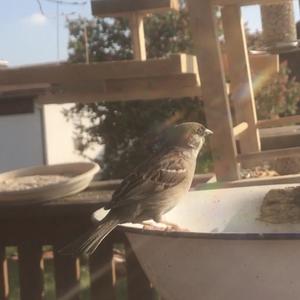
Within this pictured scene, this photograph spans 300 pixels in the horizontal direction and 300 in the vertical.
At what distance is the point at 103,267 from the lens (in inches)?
86.0

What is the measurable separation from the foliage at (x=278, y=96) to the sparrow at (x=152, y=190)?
291cm

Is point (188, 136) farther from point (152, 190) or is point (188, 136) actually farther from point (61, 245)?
point (61, 245)

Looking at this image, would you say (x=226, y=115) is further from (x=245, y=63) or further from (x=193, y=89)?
(x=245, y=63)

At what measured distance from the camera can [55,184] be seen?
2170mm

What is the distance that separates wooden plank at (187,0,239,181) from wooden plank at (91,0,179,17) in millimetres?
468

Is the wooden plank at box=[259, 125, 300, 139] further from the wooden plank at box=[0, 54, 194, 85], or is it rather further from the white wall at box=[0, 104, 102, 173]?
the white wall at box=[0, 104, 102, 173]

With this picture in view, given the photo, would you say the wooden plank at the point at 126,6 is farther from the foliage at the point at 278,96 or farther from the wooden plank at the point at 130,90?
the foliage at the point at 278,96

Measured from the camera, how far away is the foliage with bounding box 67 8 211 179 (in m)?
5.70

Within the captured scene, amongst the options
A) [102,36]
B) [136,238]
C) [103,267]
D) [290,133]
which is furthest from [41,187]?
[102,36]

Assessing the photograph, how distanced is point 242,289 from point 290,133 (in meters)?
1.69

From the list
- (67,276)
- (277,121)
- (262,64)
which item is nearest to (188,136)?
(67,276)

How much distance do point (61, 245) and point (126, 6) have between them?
0.85 meters

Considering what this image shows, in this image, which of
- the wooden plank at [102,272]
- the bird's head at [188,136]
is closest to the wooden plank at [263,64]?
the wooden plank at [102,272]

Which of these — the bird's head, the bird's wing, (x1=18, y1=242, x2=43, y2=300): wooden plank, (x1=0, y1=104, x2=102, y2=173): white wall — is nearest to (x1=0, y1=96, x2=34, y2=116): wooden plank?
(x1=0, y1=104, x2=102, y2=173): white wall
